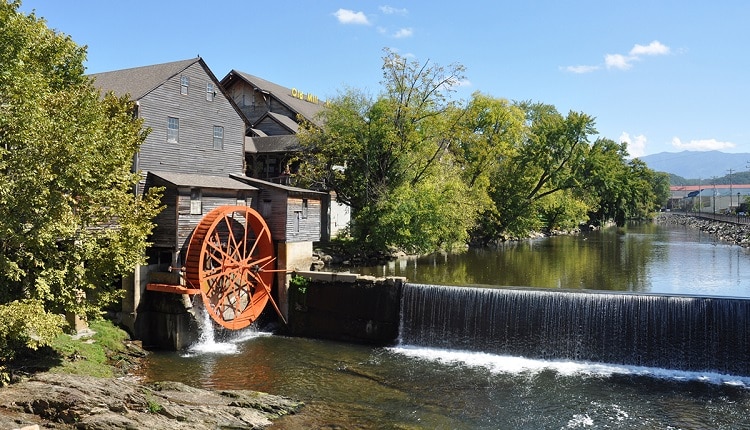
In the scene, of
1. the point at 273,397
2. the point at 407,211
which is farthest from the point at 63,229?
the point at 407,211

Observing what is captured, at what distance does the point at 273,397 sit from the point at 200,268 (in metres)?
7.27

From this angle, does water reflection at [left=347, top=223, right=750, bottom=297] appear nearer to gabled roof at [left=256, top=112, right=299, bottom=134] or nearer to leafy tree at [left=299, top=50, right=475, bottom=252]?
leafy tree at [left=299, top=50, right=475, bottom=252]

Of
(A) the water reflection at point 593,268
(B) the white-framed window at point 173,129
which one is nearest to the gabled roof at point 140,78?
(B) the white-framed window at point 173,129

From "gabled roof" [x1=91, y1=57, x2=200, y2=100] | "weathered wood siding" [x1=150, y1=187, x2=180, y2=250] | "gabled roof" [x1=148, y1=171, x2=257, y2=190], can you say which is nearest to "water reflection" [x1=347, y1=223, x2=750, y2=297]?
"gabled roof" [x1=148, y1=171, x2=257, y2=190]

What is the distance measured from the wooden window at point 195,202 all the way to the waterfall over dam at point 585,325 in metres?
8.25

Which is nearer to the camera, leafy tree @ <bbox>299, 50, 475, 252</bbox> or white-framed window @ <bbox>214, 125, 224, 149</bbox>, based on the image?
white-framed window @ <bbox>214, 125, 224, 149</bbox>

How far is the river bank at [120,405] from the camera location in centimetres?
1159

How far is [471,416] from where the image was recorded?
14.5 metres

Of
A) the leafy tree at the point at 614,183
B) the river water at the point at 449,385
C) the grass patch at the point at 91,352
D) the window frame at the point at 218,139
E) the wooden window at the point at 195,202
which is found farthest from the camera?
the leafy tree at the point at 614,183

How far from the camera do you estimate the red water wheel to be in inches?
835

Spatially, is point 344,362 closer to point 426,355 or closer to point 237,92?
point 426,355

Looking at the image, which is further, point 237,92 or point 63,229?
point 237,92

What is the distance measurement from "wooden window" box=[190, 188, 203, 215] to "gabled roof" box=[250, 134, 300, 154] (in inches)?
608

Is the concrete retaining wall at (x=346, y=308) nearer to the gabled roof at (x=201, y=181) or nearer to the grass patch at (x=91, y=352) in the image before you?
the gabled roof at (x=201, y=181)
